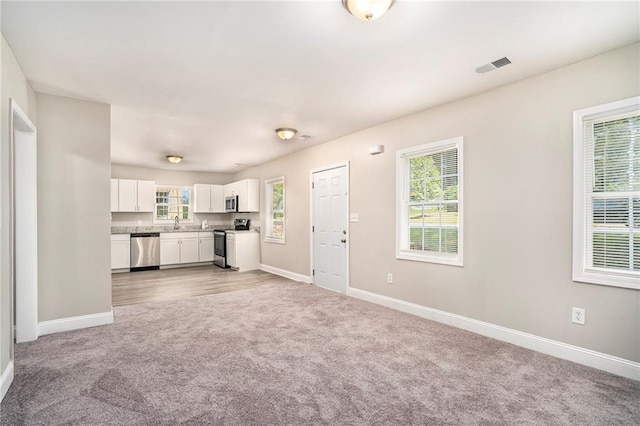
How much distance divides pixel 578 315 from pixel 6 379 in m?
4.36

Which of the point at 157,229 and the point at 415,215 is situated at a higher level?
the point at 415,215

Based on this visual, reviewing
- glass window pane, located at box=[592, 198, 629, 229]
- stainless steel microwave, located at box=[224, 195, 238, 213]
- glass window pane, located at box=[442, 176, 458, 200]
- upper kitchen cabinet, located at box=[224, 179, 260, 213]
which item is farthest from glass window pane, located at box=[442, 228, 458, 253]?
stainless steel microwave, located at box=[224, 195, 238, 213]

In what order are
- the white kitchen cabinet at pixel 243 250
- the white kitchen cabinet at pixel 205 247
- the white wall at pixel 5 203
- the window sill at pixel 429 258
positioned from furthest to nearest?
1. the white kitchen cabinet at pixel 205 247
2. the white kitchen cabinet at pixel 243 250
3. the window sill at pixel 429 258
4. the white wall at pixel 5 203

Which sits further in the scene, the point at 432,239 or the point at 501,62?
the point at 432,239

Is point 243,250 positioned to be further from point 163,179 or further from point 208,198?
point 163,179

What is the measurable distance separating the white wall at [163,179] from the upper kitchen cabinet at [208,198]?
1.34 ft

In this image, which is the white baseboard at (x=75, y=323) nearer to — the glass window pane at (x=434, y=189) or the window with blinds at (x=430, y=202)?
the window with blinds at (x=430, y=202)

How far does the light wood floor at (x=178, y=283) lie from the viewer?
5262mm

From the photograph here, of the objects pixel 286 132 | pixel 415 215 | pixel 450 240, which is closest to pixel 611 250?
pixel 450 240

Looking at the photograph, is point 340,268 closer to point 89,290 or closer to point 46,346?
point 89,290

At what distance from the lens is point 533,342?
303cm

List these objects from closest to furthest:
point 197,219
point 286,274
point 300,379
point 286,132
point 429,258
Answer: point 300,379
point 429,258
point 286,132
point 286,274
point 197,219

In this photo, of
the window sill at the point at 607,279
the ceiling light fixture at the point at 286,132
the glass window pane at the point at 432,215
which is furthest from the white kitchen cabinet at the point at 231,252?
the window sill at the point at 607,279

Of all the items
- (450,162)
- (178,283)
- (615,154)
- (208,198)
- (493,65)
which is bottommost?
(178,283)
